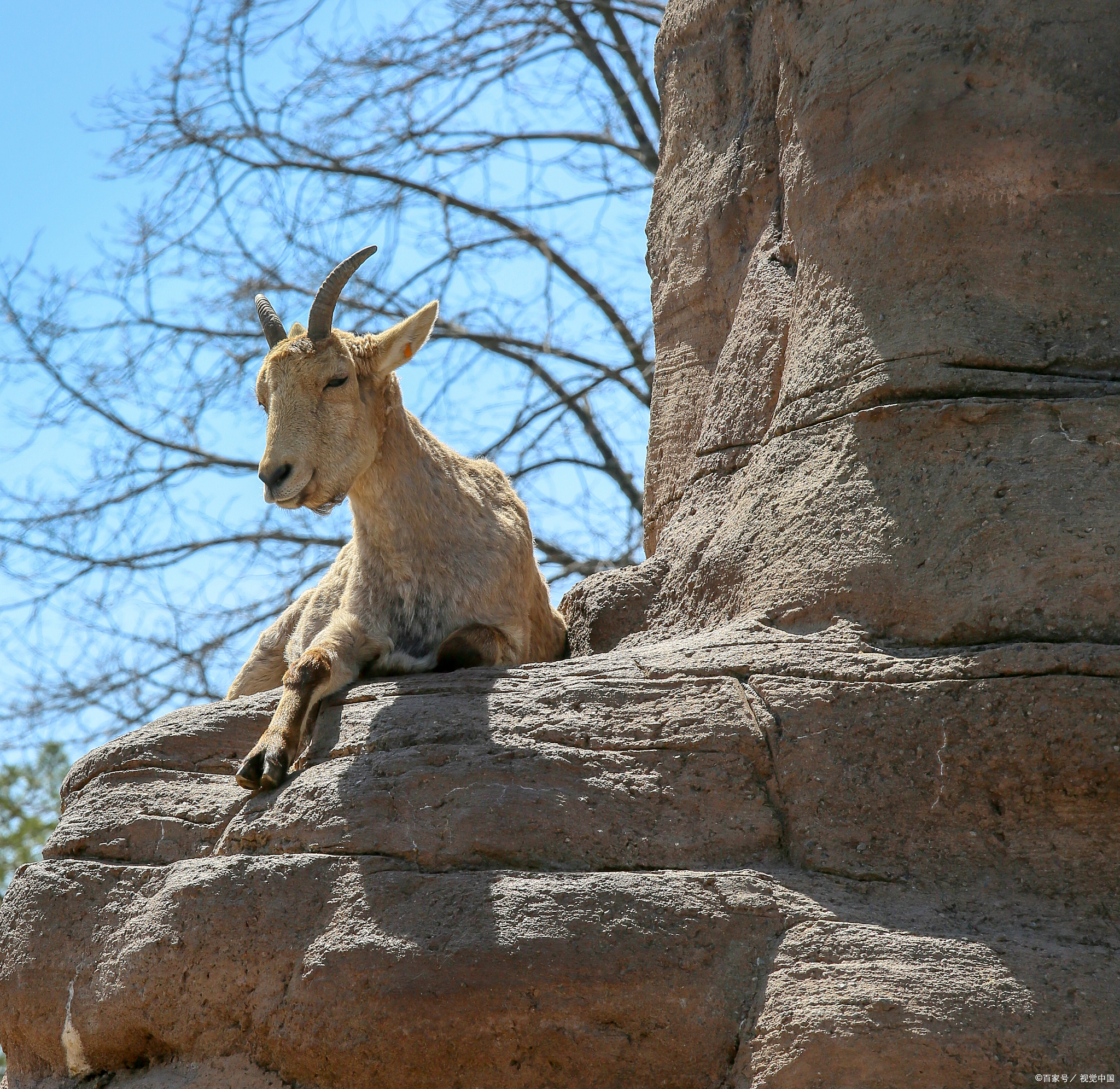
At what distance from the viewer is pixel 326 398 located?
504 cm

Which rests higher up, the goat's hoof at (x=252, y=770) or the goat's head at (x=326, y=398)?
the goat's head at (x=326, y=398)

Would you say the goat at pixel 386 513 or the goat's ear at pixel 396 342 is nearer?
the goat at pixel 386 513

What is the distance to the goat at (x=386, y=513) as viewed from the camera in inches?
193

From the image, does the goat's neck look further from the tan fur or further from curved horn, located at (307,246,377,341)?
curved horn, located at (307,246,377,341)

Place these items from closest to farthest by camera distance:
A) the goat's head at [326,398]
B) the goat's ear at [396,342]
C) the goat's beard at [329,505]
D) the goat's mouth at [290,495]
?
the goat's mouth at [290,495]
the goat's head at [326,398]
the goat's beard at [329,505]
the goat's ear at [396,342]

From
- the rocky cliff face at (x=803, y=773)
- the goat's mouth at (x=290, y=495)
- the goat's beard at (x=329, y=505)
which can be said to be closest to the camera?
the rocky cliff face at (x=803, y=773)

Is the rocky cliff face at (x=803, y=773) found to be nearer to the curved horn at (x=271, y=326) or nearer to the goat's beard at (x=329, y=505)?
the goat's beard at (x=329, y=505)

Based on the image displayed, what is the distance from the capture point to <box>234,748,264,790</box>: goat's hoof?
4.39 m

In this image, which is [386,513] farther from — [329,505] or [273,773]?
[273,773]

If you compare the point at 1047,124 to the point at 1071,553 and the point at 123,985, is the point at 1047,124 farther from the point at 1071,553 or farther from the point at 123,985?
the point at 123,985

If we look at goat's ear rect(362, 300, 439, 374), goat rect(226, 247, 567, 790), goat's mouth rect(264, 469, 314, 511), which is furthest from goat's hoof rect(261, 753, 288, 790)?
goat's ear rect(362, 300, 439, 374)

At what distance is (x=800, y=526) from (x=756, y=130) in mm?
2004

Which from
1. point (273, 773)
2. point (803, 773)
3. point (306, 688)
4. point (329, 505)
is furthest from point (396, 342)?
point (803, 773)

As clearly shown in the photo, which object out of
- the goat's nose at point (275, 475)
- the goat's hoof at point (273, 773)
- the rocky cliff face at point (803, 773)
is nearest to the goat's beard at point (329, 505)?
the goat's nose at point (275, 475)
